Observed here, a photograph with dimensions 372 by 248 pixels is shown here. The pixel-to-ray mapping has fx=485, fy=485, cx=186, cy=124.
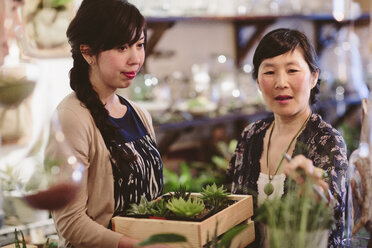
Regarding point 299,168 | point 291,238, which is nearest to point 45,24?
point 299,168

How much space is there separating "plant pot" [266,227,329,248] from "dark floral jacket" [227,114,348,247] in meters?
→ 0.34

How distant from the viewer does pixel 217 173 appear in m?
3.70

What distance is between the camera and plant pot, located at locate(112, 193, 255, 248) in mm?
1201

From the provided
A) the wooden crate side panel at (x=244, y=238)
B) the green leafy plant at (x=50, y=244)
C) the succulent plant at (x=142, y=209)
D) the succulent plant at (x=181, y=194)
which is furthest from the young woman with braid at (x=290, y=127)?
the green leafy plant at (x=50, y=244)

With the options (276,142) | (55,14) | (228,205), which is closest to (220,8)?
(55,14)

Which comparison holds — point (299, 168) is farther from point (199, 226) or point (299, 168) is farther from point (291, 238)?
point (199, 226)

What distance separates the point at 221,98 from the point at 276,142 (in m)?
2.24

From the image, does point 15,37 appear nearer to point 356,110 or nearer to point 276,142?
point 276,142

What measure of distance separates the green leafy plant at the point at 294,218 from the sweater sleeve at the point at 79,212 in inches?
18.9

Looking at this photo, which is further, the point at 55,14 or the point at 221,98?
the point at 221,98

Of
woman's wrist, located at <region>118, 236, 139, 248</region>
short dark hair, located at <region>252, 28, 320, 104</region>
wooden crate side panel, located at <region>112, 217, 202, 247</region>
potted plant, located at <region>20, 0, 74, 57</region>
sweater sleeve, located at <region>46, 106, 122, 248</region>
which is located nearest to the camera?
wooden crate side panel, located at <region>112, 217, 202, 247</region>

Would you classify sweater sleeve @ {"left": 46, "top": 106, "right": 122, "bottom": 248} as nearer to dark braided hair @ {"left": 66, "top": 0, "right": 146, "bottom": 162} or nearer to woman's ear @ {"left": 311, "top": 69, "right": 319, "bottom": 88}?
dark braided hair @ {"left": 66, "top": 0, "right": 146, "bottom": 162}

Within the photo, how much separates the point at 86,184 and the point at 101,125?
20 centimetres

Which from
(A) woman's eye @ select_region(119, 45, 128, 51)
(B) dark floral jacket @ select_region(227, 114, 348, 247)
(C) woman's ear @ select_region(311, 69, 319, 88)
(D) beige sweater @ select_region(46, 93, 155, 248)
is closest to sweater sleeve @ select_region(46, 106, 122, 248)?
(D) beige sweater @ select_region(46, 93, 155, 248)
